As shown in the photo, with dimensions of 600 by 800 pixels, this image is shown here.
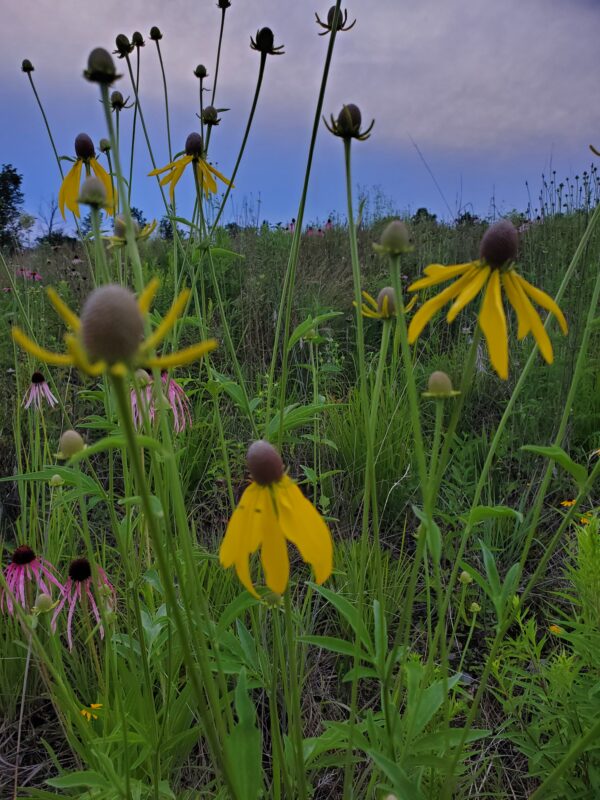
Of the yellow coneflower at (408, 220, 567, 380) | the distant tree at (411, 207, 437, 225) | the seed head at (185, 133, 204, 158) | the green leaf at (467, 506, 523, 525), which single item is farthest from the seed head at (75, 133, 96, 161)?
the distant tree at (411, 207, 437, 225)

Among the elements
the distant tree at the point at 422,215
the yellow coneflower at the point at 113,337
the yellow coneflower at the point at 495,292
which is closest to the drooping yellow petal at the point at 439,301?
→ the yellow coneflower at the point at 495,292

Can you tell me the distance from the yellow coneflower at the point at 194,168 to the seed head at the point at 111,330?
925 millimetres

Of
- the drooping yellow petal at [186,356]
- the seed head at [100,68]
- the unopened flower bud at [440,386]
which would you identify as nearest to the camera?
the drooping yellow petal at [186,356]

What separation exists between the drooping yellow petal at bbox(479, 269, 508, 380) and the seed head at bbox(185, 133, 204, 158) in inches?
33.3

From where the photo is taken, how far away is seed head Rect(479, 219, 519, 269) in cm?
79

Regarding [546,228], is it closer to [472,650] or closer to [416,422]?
[472,650]

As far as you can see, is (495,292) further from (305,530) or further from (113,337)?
(113,337)

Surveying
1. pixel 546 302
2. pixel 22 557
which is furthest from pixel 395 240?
pixel 22 557

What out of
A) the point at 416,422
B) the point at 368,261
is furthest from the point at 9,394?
the point at 368,261

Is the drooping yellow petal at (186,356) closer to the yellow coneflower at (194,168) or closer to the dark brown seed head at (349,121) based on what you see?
the dark brown seed head at (349,121)

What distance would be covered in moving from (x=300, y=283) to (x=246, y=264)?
43 cm

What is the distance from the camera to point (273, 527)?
0.68 m

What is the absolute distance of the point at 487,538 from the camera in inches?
75.8

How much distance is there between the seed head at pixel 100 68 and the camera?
61 centimetres
